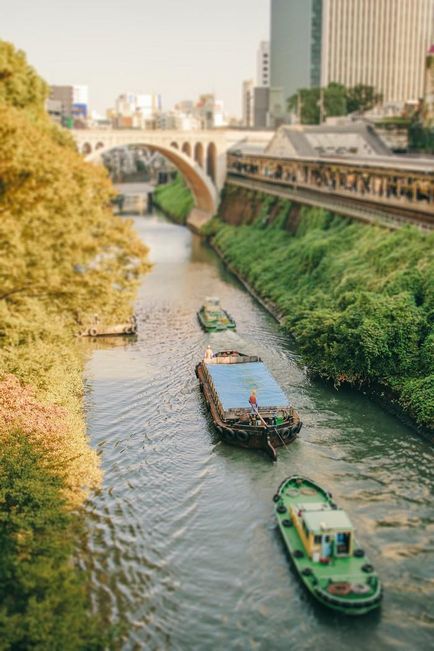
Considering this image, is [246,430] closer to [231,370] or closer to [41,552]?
[231,370]

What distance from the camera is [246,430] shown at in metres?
30.2

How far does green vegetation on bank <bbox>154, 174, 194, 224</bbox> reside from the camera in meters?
111

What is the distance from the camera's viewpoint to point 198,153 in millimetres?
102375

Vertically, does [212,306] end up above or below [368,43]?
below

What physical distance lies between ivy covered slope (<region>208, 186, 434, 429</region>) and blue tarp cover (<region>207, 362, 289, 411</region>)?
11.5ft

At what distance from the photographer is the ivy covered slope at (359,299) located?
35125 millimetres

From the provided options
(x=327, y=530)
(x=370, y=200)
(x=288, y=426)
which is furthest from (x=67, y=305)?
(x=370, y=200)

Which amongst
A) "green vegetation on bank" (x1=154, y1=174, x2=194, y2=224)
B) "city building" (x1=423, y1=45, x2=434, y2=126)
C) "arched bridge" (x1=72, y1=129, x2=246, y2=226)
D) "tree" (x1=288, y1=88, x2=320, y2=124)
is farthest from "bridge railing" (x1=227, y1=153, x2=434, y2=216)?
"tree" (x1=288, y1=88, x2=320, y2=124)

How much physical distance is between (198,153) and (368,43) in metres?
90.3

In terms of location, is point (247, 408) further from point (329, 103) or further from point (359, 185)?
point (329, 103)

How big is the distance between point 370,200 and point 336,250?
8.99 metres

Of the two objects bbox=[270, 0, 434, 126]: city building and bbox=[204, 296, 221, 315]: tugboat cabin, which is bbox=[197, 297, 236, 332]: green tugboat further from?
bbox=[270, 0, 434, 126]: city building

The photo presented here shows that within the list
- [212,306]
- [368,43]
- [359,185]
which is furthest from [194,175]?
[368,43]

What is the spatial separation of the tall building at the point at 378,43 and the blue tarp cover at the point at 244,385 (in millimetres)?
149572
